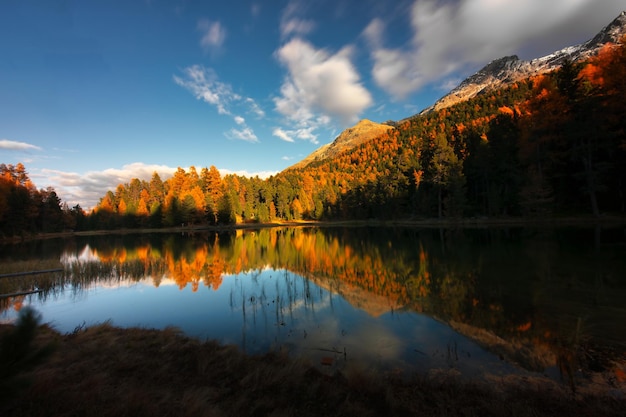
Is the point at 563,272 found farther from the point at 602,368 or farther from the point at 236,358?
the point at 236,358

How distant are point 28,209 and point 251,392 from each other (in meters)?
102

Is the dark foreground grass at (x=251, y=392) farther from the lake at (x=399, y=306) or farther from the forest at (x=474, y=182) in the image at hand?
the forest at (x=474, y=182)

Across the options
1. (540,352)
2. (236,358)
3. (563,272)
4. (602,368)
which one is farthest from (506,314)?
(236,358)

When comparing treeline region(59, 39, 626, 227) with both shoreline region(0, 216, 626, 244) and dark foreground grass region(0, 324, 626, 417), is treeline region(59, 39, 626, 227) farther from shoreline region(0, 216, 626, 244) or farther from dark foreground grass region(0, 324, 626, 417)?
dark foreground grass region(0, 324, 626, 417)

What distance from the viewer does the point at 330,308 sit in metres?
13.1

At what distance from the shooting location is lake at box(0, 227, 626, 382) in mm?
7992

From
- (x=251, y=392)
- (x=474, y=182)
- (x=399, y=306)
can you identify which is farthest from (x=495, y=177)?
(x=251, y=392)

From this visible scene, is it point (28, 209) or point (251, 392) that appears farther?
point (28, 209)

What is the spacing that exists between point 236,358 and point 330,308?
621 centimetres

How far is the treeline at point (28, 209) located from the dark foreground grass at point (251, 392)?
83.5 metres

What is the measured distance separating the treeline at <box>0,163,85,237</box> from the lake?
6689 cm

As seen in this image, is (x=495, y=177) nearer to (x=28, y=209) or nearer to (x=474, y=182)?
(x=474, y=182)

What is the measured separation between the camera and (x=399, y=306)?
12641mm

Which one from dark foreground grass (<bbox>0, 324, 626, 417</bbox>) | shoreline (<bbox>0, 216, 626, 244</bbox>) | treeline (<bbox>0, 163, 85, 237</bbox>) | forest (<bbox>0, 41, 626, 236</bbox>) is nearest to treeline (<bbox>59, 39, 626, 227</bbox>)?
forest (<bbox>0, 41, 626, 236</bbox>)
